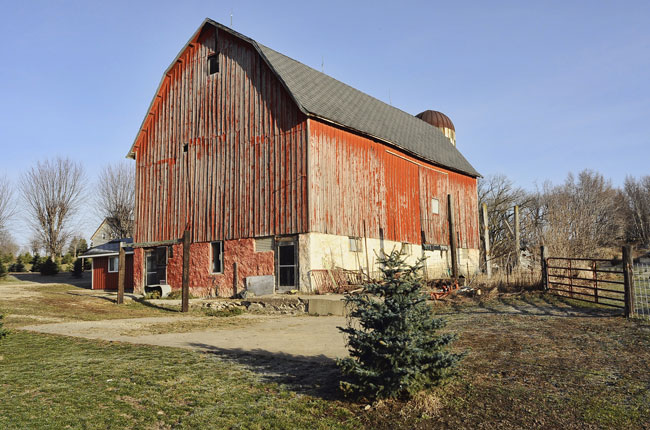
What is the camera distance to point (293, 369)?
798 cm

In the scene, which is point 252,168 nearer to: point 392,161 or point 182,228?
point 182,228

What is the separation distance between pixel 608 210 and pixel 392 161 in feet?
146

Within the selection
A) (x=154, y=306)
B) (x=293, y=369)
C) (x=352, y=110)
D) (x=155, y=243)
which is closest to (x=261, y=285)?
(x=154, y=306)

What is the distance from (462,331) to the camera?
34.1ft

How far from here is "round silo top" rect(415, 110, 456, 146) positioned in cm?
3988

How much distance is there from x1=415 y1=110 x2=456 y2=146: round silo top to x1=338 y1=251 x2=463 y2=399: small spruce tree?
35216mm

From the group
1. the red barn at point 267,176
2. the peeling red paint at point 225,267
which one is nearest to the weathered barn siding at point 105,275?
the red barn at point 267,176

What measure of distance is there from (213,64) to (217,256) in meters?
9.15

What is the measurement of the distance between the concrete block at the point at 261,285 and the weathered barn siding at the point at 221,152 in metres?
1.95

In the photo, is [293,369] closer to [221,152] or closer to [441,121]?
[221,152]

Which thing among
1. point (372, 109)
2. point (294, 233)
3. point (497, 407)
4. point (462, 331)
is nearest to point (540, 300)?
point (462, 331)

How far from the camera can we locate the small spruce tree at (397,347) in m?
5.95

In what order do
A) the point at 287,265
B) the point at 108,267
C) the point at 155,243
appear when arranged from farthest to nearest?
1. the point at 108,267
2. the point at 155,243
3. the point at 287,265

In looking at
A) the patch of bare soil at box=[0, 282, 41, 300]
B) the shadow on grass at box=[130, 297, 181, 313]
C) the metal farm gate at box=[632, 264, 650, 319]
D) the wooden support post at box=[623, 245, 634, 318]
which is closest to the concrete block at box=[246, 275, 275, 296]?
the shadow on grass at box=[130, 297, 181, 313]
